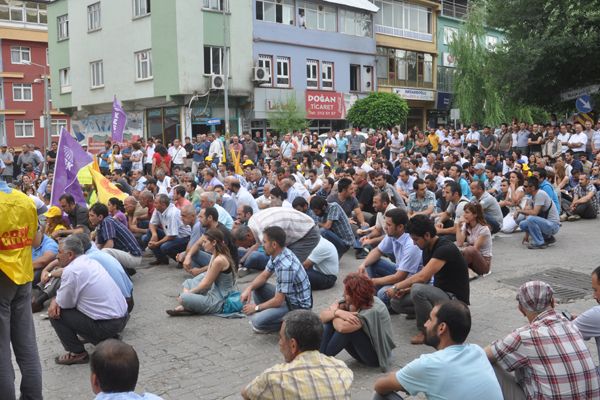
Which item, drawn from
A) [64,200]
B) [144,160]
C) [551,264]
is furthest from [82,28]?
[551,264]

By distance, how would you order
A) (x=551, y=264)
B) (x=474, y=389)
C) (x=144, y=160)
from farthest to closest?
(x=144, y=160), (x=551, y=264), (x=474, y=389)

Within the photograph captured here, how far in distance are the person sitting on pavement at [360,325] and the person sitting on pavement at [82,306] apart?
2271 mm

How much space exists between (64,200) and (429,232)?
21.7ft

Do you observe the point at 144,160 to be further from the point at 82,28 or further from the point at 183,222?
the point at 82,28

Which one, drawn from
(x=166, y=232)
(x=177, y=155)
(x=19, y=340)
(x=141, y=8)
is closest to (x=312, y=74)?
(x=141, y=8)

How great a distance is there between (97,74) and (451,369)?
34.6m

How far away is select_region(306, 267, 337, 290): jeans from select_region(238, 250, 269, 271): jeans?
52.4 inches

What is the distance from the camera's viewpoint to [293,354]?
399 centimetres

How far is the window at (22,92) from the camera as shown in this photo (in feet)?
154

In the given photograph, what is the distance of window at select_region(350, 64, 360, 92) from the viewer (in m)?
38.4

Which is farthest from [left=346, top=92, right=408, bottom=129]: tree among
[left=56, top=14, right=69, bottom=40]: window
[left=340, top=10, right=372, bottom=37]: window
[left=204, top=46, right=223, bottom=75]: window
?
[left=56, top=14, right=69, bottom=40]: window

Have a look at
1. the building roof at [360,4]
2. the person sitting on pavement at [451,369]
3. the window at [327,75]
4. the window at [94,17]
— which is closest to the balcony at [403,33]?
the building roof at [360,4]

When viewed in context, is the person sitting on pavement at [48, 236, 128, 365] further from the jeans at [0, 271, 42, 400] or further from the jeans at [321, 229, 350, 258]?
the jeans at [321, 229, 350, 258]

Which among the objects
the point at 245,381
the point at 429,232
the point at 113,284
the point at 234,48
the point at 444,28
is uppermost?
the point at 444,28
